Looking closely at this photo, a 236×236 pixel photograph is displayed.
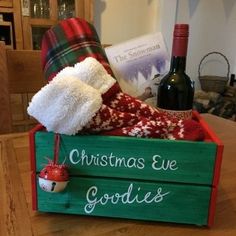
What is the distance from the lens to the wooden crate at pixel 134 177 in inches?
15.5

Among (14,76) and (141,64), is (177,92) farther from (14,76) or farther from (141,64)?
(14,76)

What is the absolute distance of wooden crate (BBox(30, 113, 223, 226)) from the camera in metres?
0.39

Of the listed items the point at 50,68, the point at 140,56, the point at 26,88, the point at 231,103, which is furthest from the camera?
the point at 231,103

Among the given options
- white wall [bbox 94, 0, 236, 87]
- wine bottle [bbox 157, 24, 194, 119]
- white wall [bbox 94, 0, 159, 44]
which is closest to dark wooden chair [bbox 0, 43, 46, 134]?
wine bottle [bbox 157, 24, 194, 119]

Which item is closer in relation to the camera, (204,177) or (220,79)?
(204,177)

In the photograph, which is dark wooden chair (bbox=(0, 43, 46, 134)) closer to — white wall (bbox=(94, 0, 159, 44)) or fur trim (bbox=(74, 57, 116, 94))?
fur trim (bbox=(74, 57, 116, 94))

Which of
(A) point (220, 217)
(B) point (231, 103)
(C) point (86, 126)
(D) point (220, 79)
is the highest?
(C) point (86, 126)

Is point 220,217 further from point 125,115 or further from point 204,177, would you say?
point 125,115

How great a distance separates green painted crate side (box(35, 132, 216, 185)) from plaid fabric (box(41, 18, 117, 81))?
0.49 ft

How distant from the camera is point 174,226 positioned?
0.42 metres

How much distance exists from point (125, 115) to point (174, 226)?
190 mm

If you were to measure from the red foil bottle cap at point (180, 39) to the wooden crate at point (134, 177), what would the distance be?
0.16m

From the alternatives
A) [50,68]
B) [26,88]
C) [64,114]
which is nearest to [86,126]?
[64,114]

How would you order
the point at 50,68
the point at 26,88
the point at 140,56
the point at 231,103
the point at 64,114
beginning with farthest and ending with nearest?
1. the point at 231,103
2. the point at 26,88
3. the point at 140,56
4. the point at 50,68
5. the point at 64,114
